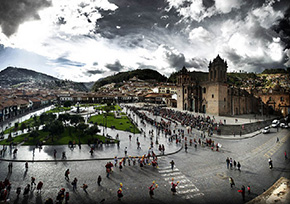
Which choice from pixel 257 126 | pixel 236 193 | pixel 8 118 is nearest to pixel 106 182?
pixel 236 193

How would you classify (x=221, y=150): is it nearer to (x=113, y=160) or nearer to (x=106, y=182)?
(x=113, y=160)

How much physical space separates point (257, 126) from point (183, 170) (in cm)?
2138

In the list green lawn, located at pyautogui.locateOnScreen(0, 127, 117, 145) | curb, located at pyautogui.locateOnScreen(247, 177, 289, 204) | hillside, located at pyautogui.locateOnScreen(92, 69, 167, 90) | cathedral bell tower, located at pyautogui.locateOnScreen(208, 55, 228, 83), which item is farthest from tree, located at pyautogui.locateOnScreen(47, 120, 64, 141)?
hillside, located at pyautogui.locateOnScreen(92, 69, 167, 90)

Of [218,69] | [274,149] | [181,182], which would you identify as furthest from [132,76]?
[181,182]

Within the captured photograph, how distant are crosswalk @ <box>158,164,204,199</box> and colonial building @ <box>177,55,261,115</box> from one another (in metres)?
27.4

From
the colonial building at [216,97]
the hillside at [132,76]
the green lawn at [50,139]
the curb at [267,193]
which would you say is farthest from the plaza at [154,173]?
the hillside at [132,76]

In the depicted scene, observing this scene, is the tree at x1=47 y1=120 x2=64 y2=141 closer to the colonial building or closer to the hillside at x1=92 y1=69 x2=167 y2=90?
the colonial building

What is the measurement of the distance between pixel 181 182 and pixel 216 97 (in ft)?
96.7

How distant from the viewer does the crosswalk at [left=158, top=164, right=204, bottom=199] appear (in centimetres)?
843

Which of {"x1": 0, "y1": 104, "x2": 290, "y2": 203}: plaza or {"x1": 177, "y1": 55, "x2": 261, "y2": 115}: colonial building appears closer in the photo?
{"x1": 0, "y1": 104, "x2": 290, "y2": 203}: plaza

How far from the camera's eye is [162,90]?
8312 cm

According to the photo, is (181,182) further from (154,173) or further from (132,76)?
(132,76)

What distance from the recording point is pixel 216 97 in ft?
113

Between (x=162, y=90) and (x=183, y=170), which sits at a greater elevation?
(x=162, y=90)
